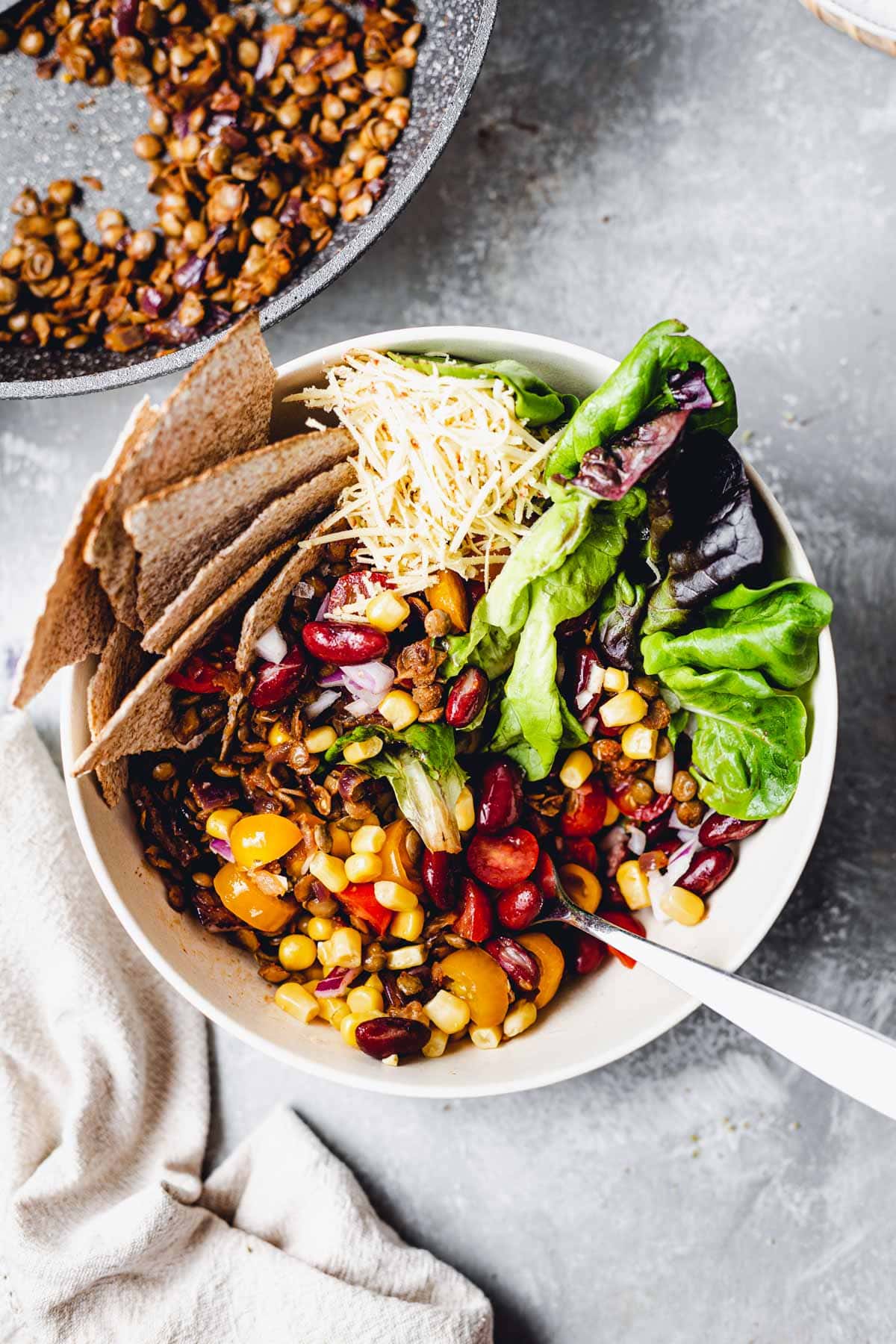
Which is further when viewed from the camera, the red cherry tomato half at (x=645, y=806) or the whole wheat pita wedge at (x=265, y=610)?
the red cherry tomato half at (x=645, y=806)

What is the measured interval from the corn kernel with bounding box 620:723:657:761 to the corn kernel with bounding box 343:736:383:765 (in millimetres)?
388

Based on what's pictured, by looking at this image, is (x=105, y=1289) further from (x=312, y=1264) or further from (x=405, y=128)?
(x=405, y=128)

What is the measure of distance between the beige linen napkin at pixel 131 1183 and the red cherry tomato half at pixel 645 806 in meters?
0.88

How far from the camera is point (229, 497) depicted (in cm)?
158

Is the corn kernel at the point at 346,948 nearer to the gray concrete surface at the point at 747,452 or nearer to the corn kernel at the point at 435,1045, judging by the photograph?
the corn kernel at the point at 435,1045

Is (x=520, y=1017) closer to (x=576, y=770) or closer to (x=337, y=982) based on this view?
(x=337, y=982)

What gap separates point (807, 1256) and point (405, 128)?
2.22m

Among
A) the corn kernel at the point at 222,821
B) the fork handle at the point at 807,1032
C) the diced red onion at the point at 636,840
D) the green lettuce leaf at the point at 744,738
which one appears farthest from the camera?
the diced red onion at the point at 636,840

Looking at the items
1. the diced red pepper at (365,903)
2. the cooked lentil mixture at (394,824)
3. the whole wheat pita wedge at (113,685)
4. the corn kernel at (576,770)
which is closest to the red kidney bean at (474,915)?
the cooked lentil mixture at (394,824)

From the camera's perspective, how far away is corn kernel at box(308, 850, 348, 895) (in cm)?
174

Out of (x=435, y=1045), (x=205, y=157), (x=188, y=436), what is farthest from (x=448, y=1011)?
(x=205, y=157)

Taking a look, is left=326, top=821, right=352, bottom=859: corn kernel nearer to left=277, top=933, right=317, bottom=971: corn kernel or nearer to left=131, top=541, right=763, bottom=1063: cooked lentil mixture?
left=131, top=541, right=763, bottom=1063: cooked lentil mixture

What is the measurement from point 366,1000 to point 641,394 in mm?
1011

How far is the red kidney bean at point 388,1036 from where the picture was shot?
1.72 meters
